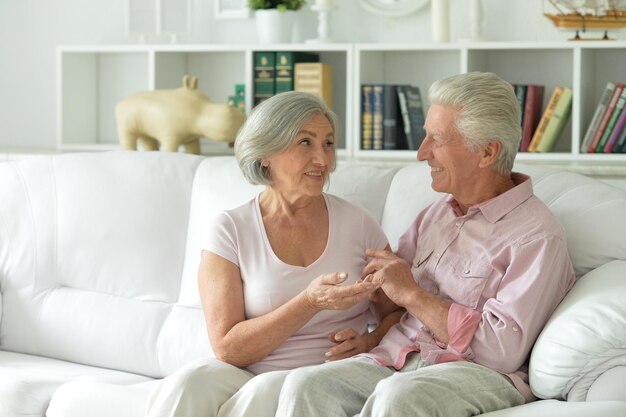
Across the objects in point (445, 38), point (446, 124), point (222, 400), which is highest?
point (445, 38)

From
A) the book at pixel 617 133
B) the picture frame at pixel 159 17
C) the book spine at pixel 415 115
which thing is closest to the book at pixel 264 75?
the picture frame at pixel 159 17

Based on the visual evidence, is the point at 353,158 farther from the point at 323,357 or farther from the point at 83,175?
the point at 323,357

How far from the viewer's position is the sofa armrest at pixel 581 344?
206cm

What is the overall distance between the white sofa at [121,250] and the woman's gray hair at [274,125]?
1.16 ft

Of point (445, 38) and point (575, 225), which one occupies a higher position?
point (445, 38)

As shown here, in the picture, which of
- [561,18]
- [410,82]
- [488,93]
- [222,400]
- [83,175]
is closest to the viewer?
[222,400]

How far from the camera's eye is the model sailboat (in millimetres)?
3408

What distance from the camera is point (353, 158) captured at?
3584mm

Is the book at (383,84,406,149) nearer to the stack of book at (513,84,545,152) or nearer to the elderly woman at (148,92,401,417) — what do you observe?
the stack of book at (513,84,545,152)

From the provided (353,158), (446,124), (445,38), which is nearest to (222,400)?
(446,124)

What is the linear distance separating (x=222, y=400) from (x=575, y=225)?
0.90 meters

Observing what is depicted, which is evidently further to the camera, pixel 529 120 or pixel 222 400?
pixel 529 120

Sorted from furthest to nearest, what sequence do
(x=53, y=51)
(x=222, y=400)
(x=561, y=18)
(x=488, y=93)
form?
1. (x=53, y=51)
2. (x=561, y=18)
3. (x=488, y=93)
4. (x=222, y=400)

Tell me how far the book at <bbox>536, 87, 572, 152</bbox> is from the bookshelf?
0.04 m
